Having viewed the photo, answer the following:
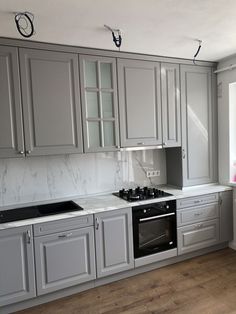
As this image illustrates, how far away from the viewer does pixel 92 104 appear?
2.65 m

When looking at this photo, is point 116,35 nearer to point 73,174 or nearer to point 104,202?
point 73,174

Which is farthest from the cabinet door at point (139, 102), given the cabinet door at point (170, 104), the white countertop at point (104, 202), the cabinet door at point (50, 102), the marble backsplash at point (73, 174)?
the white countertop at point (104, 202)

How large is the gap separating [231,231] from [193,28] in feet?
8.17

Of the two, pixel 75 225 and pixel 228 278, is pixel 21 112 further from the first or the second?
pixel 228 278

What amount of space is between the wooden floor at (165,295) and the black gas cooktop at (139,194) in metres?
0.83

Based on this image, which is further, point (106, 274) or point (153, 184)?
point (153, 184)

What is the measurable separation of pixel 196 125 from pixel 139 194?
117 centimetres

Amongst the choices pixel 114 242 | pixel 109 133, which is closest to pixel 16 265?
pixel 114 242

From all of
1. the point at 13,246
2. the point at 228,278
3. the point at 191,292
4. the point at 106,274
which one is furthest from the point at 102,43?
the point at 228,278

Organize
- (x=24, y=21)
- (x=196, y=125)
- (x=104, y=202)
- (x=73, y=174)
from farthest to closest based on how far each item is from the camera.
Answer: (x=196, y=125) < (x=73, y=174) < (x=104, y=202) < (x=24, y=21)

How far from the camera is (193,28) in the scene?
2.16 metres

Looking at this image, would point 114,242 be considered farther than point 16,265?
Yes

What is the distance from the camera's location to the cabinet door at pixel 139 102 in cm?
277

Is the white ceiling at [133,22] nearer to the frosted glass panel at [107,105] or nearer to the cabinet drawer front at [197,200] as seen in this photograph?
the frosted glass panel at [107,105]
